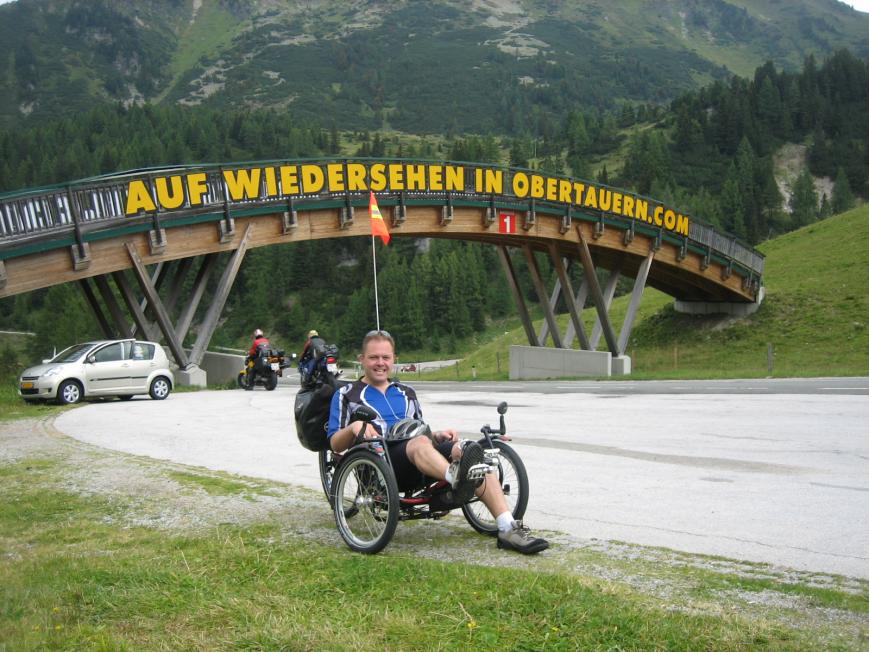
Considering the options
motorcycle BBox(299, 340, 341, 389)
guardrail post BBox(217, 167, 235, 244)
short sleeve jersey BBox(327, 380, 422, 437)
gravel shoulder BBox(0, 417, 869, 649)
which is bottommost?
gravel shoulder BBox(0, 417, 869, 649)

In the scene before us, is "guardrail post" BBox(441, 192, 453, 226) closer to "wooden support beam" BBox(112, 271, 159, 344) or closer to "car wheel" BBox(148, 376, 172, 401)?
"wooden support beam" BBox(112, 271, 159, 344)

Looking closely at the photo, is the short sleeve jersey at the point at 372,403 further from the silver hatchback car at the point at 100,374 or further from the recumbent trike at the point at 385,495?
the silver hatchback car at the point at 100,374

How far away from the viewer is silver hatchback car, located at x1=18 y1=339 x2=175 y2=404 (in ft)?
64.3

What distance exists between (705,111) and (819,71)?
22608mm

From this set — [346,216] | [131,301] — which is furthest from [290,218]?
[131,301]

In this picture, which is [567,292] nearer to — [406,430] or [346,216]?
[346,216]

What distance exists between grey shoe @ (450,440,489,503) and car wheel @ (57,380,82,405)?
1624 cm

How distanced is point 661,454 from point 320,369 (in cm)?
486

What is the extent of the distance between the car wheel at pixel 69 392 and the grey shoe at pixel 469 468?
16238 millimetres

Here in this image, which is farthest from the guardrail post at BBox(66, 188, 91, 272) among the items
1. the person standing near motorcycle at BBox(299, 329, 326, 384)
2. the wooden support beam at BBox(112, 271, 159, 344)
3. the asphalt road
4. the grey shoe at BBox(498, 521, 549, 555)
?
the grey shoe at BBox(498, 521, 549, 555)

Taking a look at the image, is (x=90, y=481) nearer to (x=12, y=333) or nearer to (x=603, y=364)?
(x=603, y=364)

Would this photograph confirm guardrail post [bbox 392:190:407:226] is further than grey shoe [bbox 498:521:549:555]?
Yes

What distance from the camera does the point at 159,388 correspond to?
21.5 metres

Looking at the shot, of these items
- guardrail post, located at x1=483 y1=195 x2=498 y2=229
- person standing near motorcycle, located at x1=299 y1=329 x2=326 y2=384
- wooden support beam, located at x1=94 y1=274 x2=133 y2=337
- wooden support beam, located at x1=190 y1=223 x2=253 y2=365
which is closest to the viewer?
person standing near motorcycle, located at x1=299 y1=329 x2=326 y2=384
